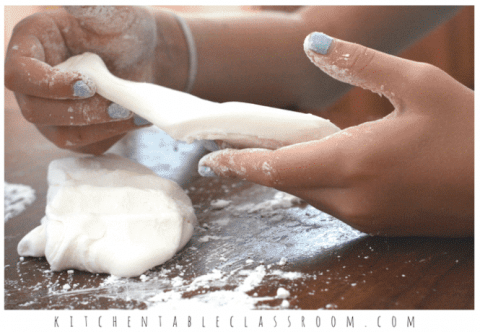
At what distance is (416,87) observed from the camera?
1.73 feet

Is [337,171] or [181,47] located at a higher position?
[181,47]

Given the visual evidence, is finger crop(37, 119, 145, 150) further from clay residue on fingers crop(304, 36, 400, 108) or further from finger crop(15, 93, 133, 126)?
clay residue on fingers crop(304, 36, 400, 108)

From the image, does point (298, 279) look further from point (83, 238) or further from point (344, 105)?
point (344, 105)

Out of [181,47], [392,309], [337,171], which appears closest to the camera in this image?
[392,309]

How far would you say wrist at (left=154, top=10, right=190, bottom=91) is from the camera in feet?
3.57

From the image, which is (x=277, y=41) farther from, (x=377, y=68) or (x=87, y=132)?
(x=377, y=68)

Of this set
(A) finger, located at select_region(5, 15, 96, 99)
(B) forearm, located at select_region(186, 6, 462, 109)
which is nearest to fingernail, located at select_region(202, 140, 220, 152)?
(A) finger, located at select_region(5, 15, 96, 99)

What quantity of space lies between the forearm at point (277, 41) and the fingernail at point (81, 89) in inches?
21.8

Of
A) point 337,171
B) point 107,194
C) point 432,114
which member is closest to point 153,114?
point 107,194

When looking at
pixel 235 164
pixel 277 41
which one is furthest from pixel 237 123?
pixel 277 41

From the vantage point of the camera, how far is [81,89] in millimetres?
717

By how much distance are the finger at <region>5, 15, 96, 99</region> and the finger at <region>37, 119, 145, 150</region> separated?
96 mm

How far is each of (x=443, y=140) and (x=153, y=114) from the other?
443 millimetres

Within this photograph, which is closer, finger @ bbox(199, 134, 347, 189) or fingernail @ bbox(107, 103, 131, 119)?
finger @ bbox(199, 134, 347, 189)
